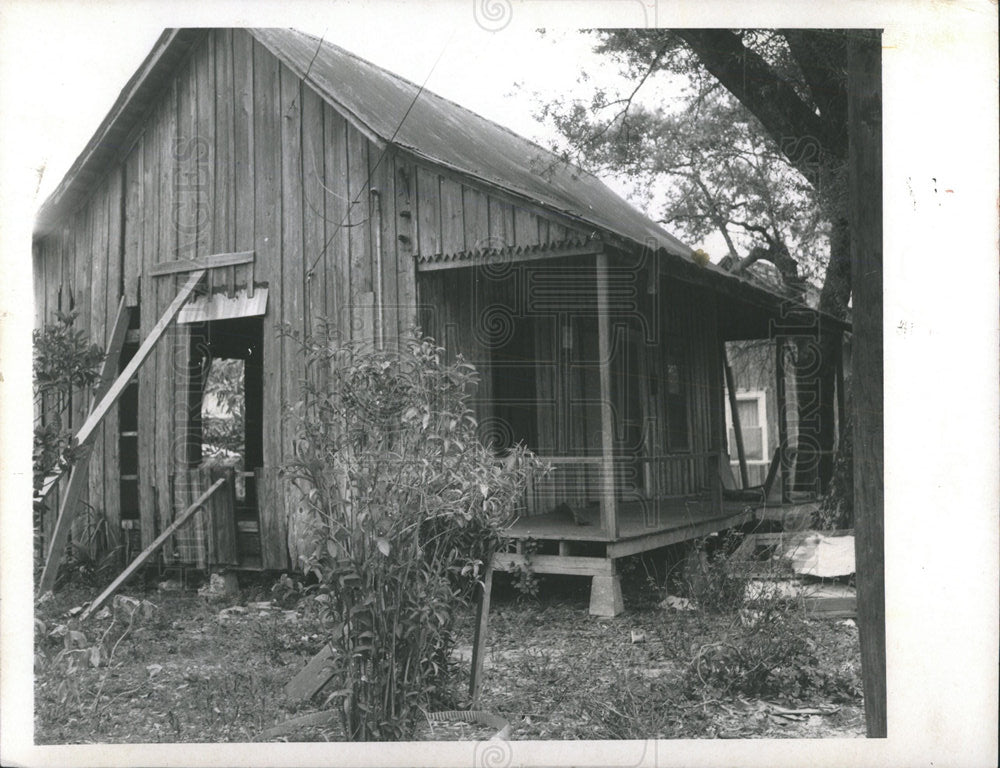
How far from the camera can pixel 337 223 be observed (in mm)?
8648

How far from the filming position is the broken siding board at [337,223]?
857 cm

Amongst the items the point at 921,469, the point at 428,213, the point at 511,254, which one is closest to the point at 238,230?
the point at 428,213

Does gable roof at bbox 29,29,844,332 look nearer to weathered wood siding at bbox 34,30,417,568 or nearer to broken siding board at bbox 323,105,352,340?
weathered wood siding at bbox 34,30,417,568

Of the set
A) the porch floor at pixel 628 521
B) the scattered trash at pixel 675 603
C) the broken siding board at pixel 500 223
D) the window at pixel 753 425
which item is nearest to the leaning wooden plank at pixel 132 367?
the broken siding board at pixel 500 223

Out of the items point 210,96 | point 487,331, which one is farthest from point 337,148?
point 487,331

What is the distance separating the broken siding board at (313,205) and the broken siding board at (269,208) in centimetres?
31

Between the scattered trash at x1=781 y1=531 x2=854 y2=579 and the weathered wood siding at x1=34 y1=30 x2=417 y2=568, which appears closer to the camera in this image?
the scattered trash at x1=781 y1=531 x2=854 y2=579

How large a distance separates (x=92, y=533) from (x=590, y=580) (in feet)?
17.2

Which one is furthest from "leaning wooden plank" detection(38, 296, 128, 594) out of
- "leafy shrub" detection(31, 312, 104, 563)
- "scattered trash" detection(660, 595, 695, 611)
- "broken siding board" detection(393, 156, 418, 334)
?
"scattered trash" detection(660, 595, 695, 611)

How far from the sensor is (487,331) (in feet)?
31.1

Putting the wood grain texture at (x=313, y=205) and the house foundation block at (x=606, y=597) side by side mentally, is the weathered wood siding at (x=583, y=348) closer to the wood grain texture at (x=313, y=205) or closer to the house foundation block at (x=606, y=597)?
the wood grain texture at (x=313, y=205)

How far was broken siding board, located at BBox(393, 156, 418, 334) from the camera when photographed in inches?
326

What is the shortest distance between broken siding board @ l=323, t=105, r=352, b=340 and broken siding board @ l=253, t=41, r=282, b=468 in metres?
0.56

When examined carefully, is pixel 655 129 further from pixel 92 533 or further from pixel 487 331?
pixel 92 533
